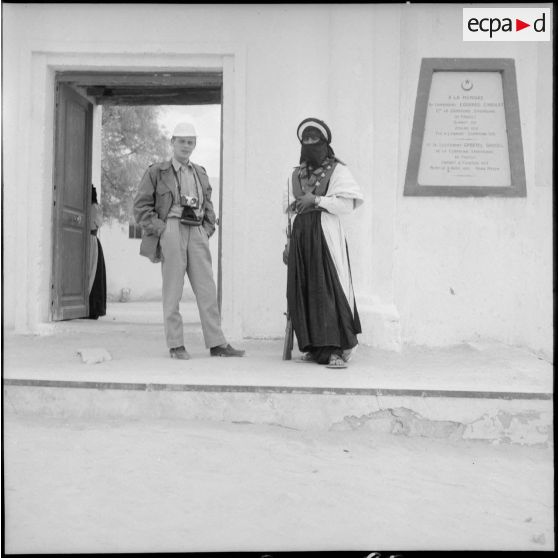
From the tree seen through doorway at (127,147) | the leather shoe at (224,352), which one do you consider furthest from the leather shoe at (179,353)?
the tree seen through doorway at (127,147)

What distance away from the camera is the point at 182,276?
16.4 ft

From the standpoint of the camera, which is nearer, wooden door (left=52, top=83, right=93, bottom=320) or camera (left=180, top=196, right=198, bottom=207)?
camera (left=180, top=196, right=198, bottom=207)

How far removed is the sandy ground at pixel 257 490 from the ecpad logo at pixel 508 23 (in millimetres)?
2083

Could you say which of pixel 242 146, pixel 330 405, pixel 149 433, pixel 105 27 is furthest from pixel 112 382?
pixel 105 27

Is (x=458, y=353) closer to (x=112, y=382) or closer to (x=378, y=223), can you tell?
(x=378, y=223)

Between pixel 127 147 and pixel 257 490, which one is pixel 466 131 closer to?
pixel 257 490

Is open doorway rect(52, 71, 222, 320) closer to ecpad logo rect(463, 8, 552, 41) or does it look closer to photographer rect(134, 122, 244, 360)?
photographer rect(134, 122, 244, 360)

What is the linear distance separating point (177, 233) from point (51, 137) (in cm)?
231

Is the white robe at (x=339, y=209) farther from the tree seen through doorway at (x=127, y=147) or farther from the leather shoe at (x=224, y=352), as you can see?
the tree seen through doorway at (x=127, y=147)

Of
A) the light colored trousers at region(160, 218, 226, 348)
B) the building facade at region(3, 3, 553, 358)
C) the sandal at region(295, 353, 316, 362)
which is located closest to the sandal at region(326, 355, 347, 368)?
the sandal at region(295, 353, 316, 362)

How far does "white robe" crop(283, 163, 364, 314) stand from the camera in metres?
4.86

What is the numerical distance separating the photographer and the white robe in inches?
31.1

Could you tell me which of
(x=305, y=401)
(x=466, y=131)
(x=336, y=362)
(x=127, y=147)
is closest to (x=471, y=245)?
(x=466, y=131)

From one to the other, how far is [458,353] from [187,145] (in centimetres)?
277
